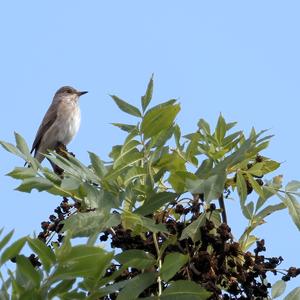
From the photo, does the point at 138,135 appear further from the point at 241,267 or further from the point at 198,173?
the point at 241,267

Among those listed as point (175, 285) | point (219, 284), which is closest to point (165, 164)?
Result: point (219, 284)

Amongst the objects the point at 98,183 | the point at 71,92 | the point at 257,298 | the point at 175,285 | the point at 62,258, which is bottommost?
the point at 257,298

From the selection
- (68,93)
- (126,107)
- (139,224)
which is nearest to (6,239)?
(139,224)

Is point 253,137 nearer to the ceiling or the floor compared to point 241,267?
nearer to the ceiling

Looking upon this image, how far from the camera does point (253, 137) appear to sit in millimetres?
4133

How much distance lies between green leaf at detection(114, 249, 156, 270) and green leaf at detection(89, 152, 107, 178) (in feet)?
1.66

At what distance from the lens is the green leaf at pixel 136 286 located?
3.31m

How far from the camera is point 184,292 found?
10.8 ft

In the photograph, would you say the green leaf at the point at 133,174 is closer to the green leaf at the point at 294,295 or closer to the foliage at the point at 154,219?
the foliage at the point at 154,219

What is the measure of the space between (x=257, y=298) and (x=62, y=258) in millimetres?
1236

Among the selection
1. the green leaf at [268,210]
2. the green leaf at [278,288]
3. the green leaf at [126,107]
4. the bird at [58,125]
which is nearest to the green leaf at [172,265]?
the green leaf at [278,288]

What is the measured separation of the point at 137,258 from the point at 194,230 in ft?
1.45

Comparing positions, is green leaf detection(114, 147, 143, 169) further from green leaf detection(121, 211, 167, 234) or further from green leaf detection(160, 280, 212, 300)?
green leaf detection(160, 280, 212, 300)

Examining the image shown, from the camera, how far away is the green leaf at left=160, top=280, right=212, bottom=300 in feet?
10.7
